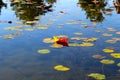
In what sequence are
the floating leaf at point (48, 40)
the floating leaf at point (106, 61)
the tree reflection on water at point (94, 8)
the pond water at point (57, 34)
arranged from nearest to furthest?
the pond water at point (57, 34), the floating leaf at point (106, 61), the floating leaf at point (48, 40), the tree reflection on water at point (94, 8)

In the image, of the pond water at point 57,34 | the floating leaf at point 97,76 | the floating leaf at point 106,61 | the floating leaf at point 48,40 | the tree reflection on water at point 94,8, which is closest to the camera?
the floating leaf at point 97,76

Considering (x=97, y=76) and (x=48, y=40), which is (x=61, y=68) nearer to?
(x=97, y=76)

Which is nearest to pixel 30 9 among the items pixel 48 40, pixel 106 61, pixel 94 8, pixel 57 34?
pixel 94 8

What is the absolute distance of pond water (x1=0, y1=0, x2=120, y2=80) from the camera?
4.35 m

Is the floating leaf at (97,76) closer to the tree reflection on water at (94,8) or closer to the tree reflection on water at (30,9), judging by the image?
the tree reflection on water at (94,8)

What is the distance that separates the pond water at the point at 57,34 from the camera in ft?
14.3

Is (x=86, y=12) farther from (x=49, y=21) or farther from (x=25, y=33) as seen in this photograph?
(x=25, y=33)

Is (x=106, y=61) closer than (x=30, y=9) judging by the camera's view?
Yes

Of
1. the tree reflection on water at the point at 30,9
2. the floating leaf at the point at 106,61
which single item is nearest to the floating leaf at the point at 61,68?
the floating leaf at the point at 106,61

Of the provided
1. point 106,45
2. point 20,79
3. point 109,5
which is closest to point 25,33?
point 106,45

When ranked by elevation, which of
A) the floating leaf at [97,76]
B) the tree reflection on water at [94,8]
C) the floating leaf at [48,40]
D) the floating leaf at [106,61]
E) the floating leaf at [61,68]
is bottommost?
the floating leaf at [97,76]

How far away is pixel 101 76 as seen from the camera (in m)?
4.06

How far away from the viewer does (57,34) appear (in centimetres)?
632

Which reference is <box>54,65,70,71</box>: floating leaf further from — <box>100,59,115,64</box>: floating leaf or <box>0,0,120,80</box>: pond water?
<box>100,59,115,64</box>: floating leaf
